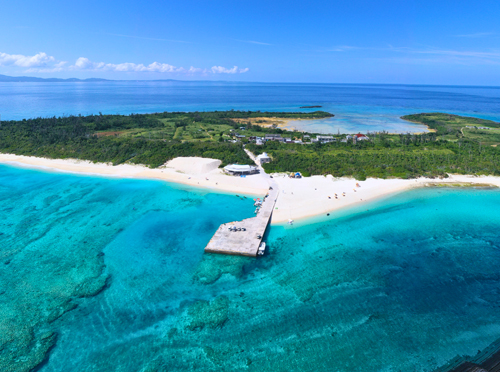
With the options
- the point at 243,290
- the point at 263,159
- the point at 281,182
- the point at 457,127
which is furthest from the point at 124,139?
the point at 457,127

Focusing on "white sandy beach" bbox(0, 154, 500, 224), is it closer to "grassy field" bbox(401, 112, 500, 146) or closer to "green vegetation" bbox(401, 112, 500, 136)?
"grassy field" bbox(401, 112, 500, 146)

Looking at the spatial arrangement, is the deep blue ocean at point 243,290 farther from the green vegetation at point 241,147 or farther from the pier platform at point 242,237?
the green vegetation at point 241,147

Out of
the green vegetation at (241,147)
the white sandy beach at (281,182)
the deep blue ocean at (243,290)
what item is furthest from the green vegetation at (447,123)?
the deep blue ocean at (243,290)

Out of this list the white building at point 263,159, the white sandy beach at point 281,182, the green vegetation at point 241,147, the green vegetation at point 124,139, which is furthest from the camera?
the green vegetation at point 124,139

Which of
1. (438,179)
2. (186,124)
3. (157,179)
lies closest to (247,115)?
(186,124)

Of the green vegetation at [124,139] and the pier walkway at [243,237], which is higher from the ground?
the green vegetation at [124,139]

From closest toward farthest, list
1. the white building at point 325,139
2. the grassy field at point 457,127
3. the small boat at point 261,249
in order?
the small boat at point 261,249 < the white building at point 325,139 < the grassy field at point 457,127

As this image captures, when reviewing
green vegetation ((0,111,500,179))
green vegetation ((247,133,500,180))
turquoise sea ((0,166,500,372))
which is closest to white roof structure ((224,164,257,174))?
green vegetation ((247,133,500,180))
